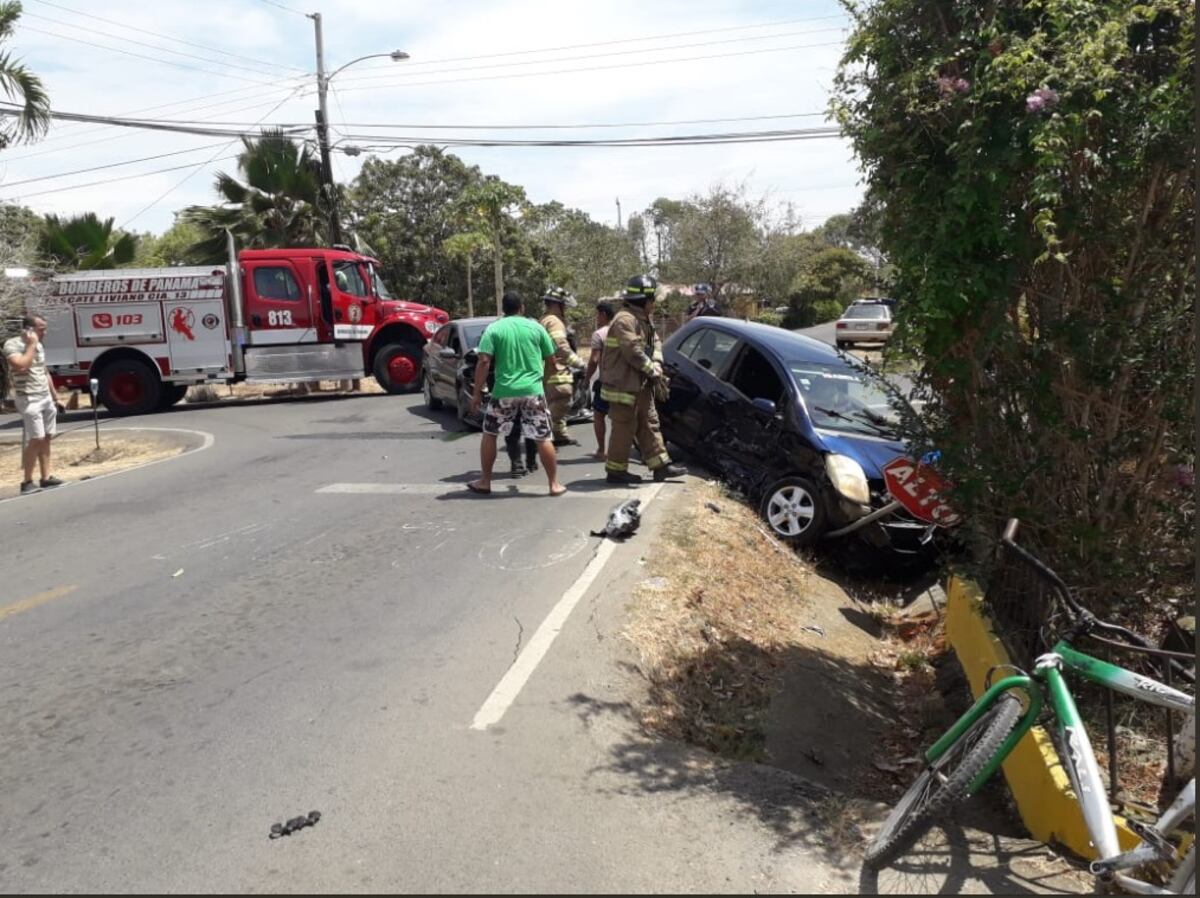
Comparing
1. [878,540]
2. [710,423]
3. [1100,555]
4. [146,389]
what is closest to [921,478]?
[1100,555]

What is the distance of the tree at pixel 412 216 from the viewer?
3353 cm

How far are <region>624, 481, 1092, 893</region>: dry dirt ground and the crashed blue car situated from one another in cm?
43

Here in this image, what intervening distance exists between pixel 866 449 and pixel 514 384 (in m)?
3.04

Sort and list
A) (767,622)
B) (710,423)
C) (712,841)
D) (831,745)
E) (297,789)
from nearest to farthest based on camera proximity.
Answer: (712,841) → (297,789) → (831,745) → (767,622) → (710,423)

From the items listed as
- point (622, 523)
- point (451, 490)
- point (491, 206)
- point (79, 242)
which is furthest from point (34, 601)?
point (491, 206)

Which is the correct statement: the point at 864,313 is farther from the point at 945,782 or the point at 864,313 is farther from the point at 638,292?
the point at 945,782

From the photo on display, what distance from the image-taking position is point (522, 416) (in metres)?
8.73

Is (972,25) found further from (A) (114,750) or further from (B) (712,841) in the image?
(A) (114,750)

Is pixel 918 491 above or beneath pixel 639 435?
above

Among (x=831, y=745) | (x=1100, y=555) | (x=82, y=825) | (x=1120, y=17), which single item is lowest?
(x=831, y=745)

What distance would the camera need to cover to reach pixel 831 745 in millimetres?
Answer: 4836

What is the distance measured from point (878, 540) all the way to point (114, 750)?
545cm

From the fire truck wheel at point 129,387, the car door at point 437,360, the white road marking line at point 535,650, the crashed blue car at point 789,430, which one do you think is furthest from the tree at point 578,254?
the white road marking line at point 535,650

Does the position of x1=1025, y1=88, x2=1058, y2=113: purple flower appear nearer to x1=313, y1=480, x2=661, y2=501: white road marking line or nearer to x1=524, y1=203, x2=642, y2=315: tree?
x1=313, y1=480, x2=661, y2=501: white road marking line
